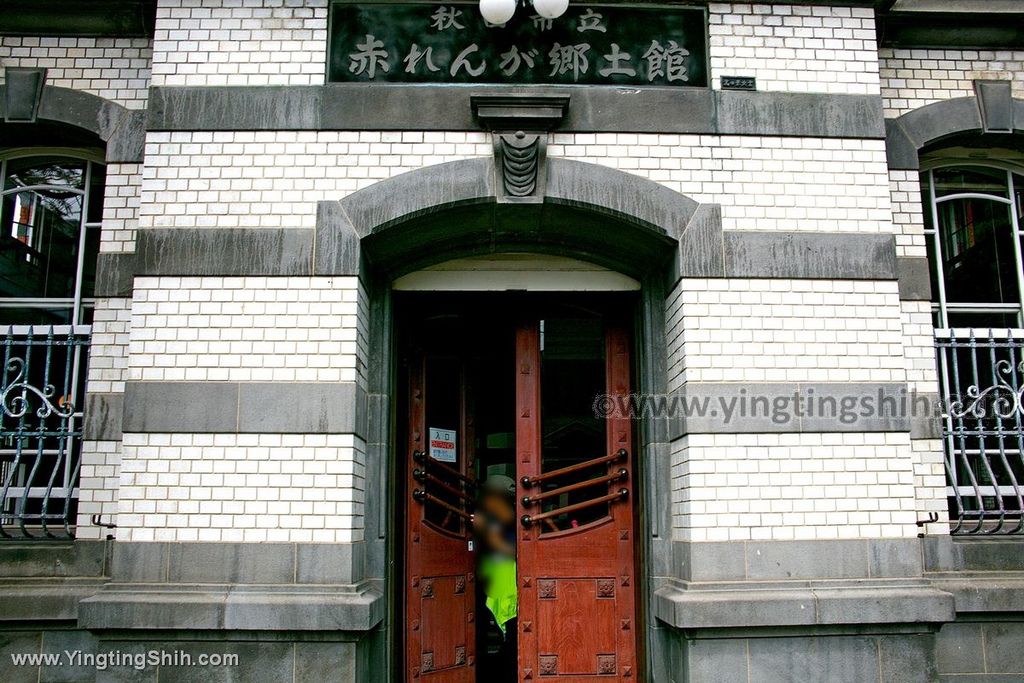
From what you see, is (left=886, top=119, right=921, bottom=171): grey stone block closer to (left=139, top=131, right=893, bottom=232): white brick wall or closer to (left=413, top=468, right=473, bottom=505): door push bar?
(left=139, top=131, right=893, bottom=232): white brick wall

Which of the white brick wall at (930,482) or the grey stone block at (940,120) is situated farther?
the grey stone block at (940,120)

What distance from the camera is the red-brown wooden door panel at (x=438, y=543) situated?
19.4ft

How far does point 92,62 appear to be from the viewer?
595cm

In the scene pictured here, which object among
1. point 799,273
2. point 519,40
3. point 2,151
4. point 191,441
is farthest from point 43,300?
point 799,273

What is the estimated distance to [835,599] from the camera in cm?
487

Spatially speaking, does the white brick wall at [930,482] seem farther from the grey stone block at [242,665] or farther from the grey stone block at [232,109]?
the grey stone block at [232,109]

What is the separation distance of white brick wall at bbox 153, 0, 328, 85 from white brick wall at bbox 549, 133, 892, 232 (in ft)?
5.65

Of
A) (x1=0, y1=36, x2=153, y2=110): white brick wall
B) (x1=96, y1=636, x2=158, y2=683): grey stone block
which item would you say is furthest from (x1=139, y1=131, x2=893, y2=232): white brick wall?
(x1=96, y1=636, x2=158, y2=683): grey stone block

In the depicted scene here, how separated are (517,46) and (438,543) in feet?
11.6

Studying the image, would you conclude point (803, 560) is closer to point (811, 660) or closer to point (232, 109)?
point (811, 660)

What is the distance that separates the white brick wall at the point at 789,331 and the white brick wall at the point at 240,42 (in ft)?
9.37

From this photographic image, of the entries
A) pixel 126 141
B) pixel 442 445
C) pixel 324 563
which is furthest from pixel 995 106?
pixel 126 141

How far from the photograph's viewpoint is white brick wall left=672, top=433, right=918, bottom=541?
16.5 feet

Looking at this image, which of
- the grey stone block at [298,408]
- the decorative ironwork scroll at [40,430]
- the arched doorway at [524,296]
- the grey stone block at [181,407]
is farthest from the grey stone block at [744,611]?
the decorative ironwork scroll at [40,430]
